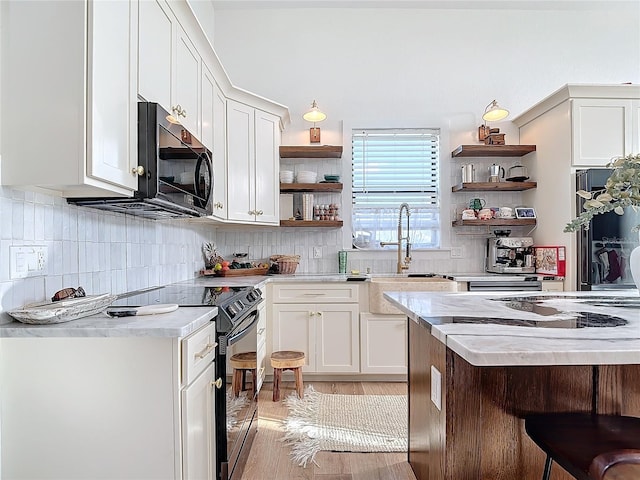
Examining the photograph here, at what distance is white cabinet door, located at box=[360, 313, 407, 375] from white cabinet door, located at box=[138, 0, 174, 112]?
2223mm

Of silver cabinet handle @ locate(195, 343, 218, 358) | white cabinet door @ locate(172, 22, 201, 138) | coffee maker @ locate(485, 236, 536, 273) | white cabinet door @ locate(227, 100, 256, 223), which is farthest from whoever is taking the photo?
coffee maker @ locate(485, 236, 536, 273)

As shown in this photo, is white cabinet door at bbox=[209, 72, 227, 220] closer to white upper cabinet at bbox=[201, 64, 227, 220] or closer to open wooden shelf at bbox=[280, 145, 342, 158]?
white upper cabinet at bbox=[201, 64, 227, 220]

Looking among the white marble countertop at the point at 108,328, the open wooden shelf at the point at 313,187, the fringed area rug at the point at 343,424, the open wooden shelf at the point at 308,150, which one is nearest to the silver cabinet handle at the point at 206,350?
the white marble countertop at the point at 108,328

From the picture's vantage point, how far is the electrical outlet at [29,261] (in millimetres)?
1459

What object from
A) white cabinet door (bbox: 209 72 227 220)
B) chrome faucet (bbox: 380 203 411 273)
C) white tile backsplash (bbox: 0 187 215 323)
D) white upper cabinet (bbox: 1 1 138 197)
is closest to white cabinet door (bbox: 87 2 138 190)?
white upper cabinet (bbox: 1 1 138 197)

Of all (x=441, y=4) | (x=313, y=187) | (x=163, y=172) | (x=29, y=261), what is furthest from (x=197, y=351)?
(x=441, y=4)

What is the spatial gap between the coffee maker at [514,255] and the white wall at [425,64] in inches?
10.4

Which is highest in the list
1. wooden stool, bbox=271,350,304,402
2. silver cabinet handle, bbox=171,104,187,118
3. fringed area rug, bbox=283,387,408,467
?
silver cabinet handle, bbox=171,104,187,118

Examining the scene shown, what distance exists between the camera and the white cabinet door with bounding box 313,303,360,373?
346 centimetres

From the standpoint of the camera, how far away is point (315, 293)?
11.4 feet

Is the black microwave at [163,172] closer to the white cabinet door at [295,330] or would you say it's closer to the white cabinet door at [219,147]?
the white cabinet door at [219,147]

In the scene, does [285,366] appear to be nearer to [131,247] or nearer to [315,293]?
[315,293]

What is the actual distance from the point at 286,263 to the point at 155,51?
2.18 meters

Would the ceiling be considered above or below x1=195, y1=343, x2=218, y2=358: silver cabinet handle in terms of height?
above
